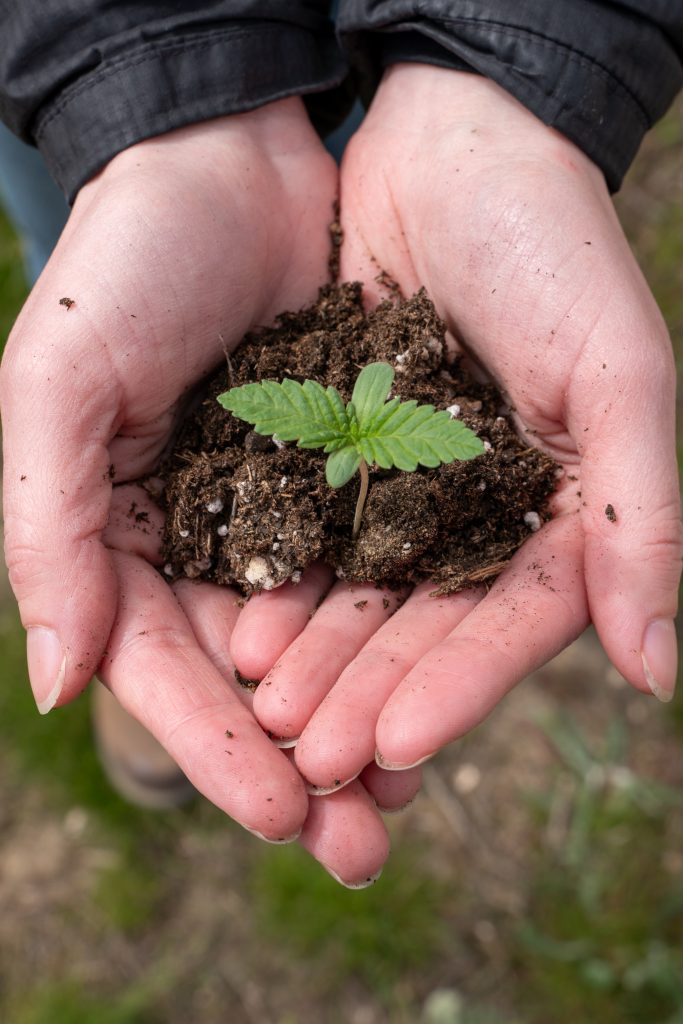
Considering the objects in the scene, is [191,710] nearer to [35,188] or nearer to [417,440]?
[417,440]

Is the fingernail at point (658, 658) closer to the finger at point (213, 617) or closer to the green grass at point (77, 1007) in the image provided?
the finger at point (213, 617)

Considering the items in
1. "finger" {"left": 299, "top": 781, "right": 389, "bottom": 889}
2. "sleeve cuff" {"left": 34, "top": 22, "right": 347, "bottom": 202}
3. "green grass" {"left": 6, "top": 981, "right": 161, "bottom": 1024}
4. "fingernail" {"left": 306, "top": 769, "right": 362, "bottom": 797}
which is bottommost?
"green grass" {"left": 6, "top": 981, "right": 161, "bottom": 1024}

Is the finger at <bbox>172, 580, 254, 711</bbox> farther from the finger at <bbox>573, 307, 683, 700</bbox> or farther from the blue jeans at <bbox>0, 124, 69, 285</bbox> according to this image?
the blue jeans at <bbox>0, 124, 69, 285</bbox>

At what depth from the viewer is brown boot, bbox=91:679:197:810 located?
3.92 metres

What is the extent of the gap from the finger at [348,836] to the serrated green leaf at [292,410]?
2.92 feet

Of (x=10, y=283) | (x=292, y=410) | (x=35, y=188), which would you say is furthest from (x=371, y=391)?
(x=10, y=283)

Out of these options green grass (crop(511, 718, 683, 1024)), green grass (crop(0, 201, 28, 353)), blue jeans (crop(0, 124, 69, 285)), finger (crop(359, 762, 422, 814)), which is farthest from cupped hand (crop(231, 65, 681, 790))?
green grass (crop(0, 201, 28, 353))

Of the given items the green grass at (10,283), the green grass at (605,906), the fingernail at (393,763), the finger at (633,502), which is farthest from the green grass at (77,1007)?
the green grass at (10,283)

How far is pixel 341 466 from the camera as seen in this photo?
2229 mm

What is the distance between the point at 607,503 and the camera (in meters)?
2.35

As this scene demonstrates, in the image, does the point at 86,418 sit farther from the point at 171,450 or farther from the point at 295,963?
the point at 295,963

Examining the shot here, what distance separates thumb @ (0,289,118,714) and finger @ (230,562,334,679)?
352 mm

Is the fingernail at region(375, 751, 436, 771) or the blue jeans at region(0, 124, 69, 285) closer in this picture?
the fingernail at region(375, 751, 436, 771)

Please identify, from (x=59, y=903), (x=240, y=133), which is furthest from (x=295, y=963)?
(x=240, y=133)
